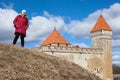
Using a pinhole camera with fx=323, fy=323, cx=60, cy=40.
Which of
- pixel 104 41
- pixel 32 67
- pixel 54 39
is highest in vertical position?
pixel 54 39

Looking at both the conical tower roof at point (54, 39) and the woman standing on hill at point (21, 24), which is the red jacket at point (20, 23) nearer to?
the woman standing on hill at point (21, 24)

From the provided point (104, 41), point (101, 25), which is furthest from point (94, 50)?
point (101, 25)

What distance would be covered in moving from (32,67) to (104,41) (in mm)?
45316

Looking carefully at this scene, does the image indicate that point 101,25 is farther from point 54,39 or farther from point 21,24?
point 21,24

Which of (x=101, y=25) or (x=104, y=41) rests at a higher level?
(x=101, y=25)

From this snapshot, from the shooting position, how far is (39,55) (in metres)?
11.6

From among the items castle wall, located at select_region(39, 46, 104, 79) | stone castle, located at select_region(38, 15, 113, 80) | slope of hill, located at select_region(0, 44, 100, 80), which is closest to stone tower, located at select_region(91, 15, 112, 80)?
stone castle, located at select_region(38, 15, 113, 80)

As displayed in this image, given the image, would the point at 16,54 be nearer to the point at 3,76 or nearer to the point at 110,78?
the point at 3,76

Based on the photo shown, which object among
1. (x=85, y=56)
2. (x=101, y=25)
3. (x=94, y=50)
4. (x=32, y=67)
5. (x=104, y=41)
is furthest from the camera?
(x=101, y=25)

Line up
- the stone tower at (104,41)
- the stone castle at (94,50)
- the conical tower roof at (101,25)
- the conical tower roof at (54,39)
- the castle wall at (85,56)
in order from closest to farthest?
the castle wall at (85,56) < the stone castle at (94,50) < the conical tower roof at (54,39) < the stone tower at (104,41) < the conical tower roof at (101,25)

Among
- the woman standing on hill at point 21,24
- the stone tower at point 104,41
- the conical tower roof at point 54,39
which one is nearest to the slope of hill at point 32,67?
the woman standing on hill at point 21,24

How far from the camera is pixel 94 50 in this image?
51719mm

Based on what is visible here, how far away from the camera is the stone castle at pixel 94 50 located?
49219 millimetres

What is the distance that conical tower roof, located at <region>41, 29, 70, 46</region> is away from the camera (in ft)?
170
